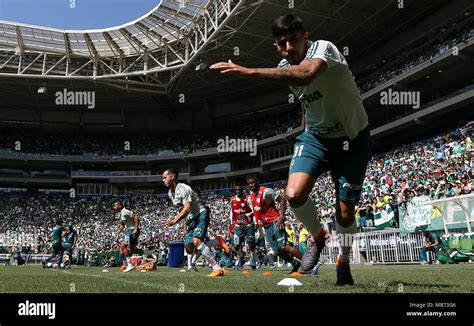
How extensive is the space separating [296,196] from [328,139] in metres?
0.71

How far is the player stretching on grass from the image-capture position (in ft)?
26.3

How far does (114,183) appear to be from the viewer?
50000 mm

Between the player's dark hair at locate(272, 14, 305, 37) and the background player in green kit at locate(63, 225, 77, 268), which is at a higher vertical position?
the player's dark hair at locate(272, 14, 305, 37)

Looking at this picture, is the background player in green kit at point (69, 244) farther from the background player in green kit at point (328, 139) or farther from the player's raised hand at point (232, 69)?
the player's raised hand at point (232, 69)

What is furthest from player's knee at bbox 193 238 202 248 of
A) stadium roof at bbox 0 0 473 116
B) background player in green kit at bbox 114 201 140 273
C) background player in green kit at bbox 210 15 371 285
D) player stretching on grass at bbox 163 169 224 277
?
stadium roof at bbox 0 0 473 116

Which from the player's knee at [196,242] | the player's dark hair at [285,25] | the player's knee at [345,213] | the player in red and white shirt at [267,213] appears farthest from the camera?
the player in red and white shirt at [267,213]

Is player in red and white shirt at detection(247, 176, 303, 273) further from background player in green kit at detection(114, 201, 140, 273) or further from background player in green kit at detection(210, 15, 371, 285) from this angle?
background player in green kit at detection(210, 15, 371, 285)

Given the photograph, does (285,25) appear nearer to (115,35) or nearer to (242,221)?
(242,221)

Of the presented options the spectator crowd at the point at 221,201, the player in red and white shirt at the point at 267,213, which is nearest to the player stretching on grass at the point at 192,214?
the player in red and white shirt at the point at 267,213

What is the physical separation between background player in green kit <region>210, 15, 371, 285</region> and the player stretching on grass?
340 centimetres

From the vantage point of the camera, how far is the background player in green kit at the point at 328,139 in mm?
3958

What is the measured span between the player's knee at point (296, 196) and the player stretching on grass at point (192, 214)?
11.2ft

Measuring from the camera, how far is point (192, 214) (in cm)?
914
